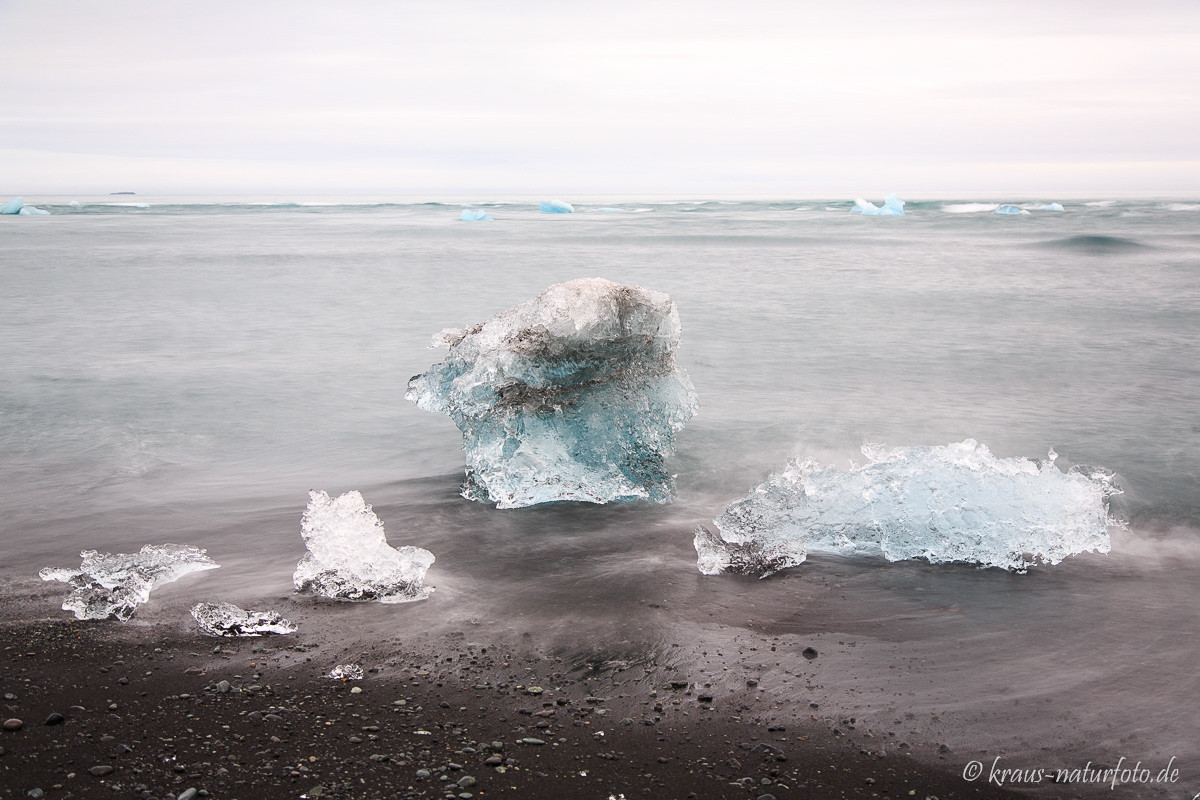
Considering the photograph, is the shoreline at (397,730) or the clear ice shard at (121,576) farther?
the clear ice shard at (121,576)

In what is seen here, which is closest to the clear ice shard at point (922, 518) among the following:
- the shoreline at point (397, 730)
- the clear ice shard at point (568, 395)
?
the clear ice shard at point (568, 395)

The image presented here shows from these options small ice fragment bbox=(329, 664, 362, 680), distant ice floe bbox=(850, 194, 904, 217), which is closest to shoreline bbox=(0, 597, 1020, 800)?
small ice fragment bbox=(329, 664, 362, 680)

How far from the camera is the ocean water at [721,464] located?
4.20 metres

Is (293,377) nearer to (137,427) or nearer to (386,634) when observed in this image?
(137,427)

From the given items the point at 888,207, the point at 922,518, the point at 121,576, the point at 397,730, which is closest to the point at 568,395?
the point at 922,518

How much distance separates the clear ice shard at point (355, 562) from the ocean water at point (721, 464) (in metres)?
0.15

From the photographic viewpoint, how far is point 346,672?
12.9ft

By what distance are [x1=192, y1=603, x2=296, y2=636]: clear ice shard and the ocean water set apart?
0.24 meters

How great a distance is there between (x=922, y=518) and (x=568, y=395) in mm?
2617

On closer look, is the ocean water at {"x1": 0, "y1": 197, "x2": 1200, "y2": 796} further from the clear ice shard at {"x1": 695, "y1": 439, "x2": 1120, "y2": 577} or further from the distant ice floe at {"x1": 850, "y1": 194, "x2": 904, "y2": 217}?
the distant ice floe at {"x1": 850, "y1": 194, "x2": 904, "y2": 217}

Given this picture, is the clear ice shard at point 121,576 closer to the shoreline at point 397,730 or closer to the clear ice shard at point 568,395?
the shoreline at point 397,730

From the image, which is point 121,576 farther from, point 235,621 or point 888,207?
point 888,207

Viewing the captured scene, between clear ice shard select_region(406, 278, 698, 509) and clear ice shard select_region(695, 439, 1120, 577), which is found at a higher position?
clear ice shard select_region(406, 278, 698, 509)

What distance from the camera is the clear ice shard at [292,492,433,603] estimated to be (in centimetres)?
478
